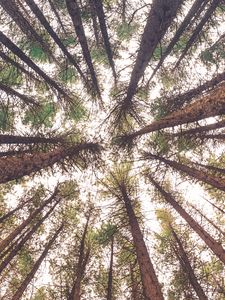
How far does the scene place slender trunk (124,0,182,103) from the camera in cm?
533

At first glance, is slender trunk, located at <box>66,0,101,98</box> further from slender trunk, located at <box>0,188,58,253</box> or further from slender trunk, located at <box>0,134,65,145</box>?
slender trunk, located at <box>0,188,58,253</box>

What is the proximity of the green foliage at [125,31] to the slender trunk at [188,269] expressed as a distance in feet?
25.7

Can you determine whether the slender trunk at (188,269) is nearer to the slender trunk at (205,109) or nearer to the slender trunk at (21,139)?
the slender trunk at (205,109)

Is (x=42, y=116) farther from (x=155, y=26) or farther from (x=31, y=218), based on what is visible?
(x=155, y=26)

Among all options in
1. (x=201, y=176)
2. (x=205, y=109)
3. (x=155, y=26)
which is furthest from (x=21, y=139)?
(x=201, y=176)

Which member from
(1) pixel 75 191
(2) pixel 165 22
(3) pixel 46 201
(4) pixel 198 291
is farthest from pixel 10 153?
(4) pixel 198 291

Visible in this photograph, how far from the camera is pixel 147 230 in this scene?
9609mm

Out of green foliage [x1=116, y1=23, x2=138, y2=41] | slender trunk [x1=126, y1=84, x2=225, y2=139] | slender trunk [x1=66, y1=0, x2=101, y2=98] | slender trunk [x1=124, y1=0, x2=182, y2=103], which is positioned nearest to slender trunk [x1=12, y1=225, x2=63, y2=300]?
slender trunk [x1=126, y1=84, x2=225, y2=139]

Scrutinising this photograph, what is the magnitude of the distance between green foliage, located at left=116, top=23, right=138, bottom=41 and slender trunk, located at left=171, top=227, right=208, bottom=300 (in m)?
Result: 7.83

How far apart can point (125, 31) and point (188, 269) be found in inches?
345

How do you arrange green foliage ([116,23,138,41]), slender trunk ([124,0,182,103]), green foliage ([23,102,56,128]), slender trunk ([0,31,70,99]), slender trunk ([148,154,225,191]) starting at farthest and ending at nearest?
green foliage ([116,23,138,41]) < green foliage ([23,102,56,128]) < slender trunk ([148,154,225,191]) < slender trunk ([0,31,70,99]) < slender trunk ([124,0,182,103])

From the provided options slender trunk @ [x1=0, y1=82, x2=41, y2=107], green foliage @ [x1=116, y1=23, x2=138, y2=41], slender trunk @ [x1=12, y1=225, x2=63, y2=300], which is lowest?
slender trunk @ [x1=12, y1=225, x2=63, y2=300]

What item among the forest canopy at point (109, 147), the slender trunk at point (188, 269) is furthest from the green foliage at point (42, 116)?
the slender trunk at point (188, 269)

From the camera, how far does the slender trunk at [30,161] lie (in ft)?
19.9
